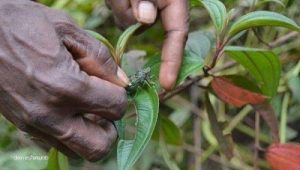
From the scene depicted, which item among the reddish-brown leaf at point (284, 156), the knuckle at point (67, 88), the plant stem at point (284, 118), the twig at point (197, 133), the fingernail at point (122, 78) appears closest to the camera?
the knuckle at point (67, 88)

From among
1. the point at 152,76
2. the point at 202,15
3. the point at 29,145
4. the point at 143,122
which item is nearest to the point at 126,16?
the point at 152,76

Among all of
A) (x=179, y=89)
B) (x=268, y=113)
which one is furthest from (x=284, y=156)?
(x=179, y=89)

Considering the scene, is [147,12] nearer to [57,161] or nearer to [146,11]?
[146,11]

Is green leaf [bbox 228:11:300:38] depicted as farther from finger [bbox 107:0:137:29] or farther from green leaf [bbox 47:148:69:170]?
green leaf [bbox 47:148:69:170]

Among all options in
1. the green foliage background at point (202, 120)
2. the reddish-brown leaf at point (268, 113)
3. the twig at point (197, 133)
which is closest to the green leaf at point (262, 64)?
the reddish-brown leaf at point (268, 113)

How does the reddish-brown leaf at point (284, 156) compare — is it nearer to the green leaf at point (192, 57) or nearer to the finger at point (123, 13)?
the green leaf at point (192, 57)

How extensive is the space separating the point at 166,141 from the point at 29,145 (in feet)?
1.31

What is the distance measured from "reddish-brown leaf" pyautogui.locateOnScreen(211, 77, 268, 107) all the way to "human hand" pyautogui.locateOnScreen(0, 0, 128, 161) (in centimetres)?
24

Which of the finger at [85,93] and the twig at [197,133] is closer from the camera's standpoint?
the finger at [85,93]

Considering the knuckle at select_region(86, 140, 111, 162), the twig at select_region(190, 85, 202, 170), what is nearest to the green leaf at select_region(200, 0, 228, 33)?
the knuckle at select_region(86, 140, 111, 162)

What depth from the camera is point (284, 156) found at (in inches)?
41.3

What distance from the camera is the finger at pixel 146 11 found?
966 millimetres

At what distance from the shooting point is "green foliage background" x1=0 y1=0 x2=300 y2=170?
1.36 metres

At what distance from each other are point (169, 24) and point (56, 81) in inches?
9.7
